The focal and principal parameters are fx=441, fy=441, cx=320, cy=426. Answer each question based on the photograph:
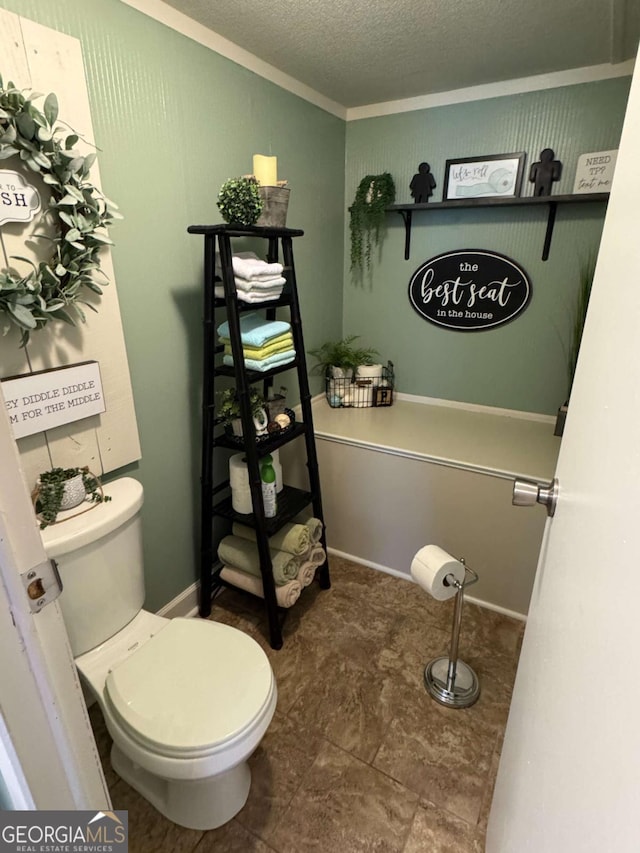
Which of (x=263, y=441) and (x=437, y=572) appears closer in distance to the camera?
(x=437, y=572)

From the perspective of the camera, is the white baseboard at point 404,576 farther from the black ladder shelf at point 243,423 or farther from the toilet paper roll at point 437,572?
the toilet paper roll at point 437,572

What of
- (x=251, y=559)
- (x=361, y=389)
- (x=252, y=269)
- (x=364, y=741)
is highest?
(x=252, y=269)

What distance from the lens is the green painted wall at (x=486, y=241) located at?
1892 mm

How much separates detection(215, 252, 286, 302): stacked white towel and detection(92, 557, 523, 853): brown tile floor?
1306mm

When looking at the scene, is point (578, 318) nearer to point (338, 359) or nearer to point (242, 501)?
point (338, 359)

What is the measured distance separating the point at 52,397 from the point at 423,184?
6.30 ft

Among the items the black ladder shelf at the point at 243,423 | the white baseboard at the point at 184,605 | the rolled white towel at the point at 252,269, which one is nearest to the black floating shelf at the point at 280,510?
the black ladder shelf at the point at 243,423

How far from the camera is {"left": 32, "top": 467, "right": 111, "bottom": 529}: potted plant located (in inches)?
46.3

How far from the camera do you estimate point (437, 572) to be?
138cm

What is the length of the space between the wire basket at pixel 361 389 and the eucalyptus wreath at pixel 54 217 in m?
1.42

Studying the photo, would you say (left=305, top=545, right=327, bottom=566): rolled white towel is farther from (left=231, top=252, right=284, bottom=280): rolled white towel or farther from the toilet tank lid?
(left=231, top=252, right=284, bottom=280): rolled white towel

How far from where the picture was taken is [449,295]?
2.30 meters

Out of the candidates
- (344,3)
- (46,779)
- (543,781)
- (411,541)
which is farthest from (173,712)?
(344,3)

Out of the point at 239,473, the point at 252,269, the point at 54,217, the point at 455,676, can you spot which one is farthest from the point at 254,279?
the point at 455,676
